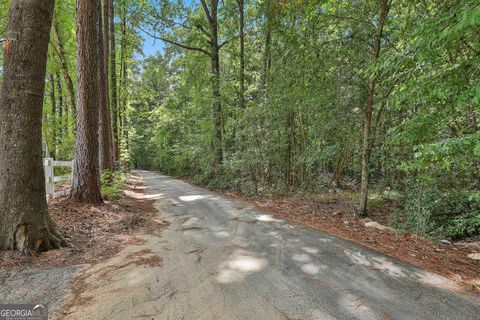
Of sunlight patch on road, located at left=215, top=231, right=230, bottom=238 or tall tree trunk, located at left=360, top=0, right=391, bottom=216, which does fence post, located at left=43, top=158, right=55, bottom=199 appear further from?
tall tree trunk, located at left=360, top=0, right=391, bottom=216

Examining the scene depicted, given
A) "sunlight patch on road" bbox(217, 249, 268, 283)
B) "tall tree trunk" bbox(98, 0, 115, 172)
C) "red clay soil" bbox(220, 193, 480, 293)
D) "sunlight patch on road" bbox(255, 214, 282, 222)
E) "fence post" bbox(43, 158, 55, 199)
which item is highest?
"tall tree trunk" bbox(98, 0, 115, 172)

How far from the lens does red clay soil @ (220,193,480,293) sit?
3756mm

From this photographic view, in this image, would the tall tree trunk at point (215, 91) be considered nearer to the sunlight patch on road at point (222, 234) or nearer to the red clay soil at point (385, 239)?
the red clay soil at point (385, 239)

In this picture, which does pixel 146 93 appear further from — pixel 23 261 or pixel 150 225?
pixel 23 261

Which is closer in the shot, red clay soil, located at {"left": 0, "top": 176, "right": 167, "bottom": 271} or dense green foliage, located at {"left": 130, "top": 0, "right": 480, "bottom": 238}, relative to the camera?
red clay soil, located at {"left": 0, "top": 176, "right": 167, "bottom": 271}

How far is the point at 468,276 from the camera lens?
139 inches

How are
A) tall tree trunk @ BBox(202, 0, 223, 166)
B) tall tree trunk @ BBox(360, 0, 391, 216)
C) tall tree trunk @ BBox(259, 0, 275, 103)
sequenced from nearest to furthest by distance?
tall tree trunk @ BBox(360, 0, 391, 216), tall tree trunk @ BBox(259, 0, 275, 103), tall tree trunk @ BBox(202, 0, 223, 166)

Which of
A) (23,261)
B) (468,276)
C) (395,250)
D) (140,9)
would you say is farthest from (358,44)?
(140,9)

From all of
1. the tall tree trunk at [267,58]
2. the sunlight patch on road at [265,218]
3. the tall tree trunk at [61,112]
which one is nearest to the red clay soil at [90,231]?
the sunlight patch on road at [265,218]

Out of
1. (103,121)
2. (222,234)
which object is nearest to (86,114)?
(103,121)

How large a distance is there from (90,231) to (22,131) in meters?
2.05

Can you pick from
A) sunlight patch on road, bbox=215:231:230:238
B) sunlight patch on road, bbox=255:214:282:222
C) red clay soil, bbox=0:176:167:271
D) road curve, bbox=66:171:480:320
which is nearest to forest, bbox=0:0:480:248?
red clay soil, bbox=0:176:167:271

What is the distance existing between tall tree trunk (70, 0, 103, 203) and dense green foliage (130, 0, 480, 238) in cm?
510

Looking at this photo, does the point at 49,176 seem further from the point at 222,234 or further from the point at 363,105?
the point at 363,105
